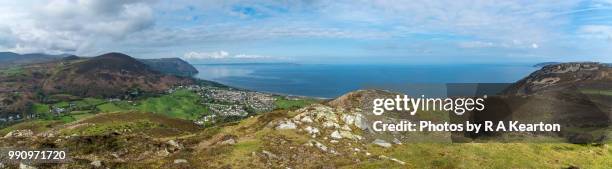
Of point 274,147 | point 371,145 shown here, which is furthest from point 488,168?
point 274,147

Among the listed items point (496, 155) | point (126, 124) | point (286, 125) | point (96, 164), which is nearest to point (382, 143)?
point (286, 125)

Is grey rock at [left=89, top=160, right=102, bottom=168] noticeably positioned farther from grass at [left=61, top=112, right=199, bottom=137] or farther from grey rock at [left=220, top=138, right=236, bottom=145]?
grass at [left=61, top=112, right=199, bottom=137]

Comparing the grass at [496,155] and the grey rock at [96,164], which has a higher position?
the grey rock at [96,164]

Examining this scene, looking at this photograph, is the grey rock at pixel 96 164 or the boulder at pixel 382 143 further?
the boulder at pixel 382 143

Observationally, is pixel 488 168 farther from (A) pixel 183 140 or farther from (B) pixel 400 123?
(A) pixel 183 140

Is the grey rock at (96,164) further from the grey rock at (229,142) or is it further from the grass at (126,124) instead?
the grass at (126,124)

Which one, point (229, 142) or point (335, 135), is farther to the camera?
point (335, 135)

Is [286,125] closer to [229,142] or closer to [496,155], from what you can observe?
[229,142]

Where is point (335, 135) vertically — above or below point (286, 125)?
below

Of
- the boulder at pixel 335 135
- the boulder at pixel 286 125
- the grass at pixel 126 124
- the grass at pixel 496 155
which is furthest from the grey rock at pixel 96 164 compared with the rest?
the grass at pixel 126 124

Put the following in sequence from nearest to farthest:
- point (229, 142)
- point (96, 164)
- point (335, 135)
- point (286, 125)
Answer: point (96, 164)
point (229, 142)
point (335, 135)
point (286, 125)

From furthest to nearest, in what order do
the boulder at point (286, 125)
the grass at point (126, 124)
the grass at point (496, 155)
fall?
the grass at point (126, 124) < the boulder at point (286, 125) < the grass at point (496, 155)
